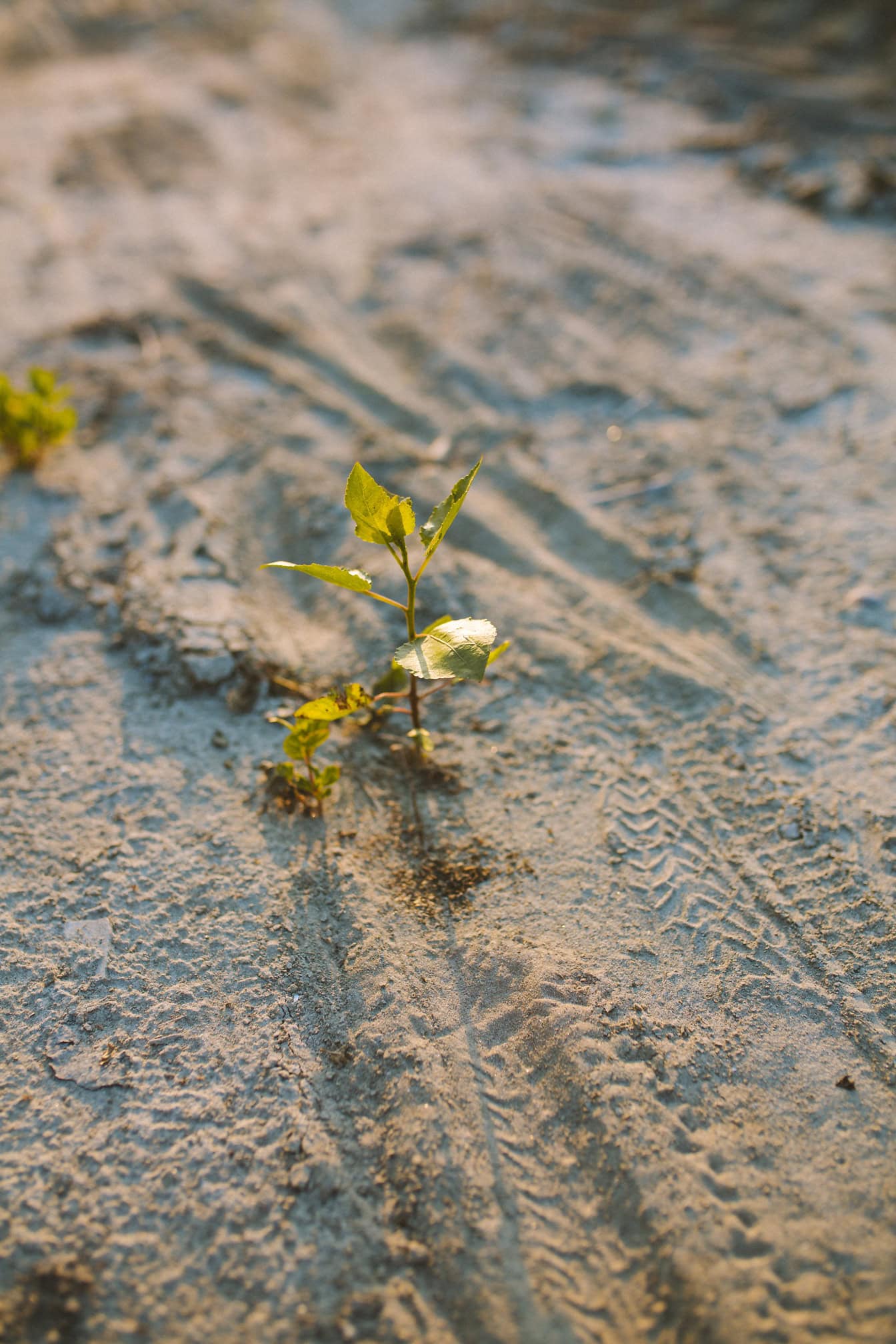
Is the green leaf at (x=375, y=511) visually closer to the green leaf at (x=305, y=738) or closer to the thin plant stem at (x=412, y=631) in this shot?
the thin plant stem at (x=412, y=631)

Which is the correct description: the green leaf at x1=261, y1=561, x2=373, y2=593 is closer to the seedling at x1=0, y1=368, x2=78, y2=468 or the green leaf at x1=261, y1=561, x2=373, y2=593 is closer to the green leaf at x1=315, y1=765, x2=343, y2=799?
the green leaf at x1=315, y1=765, x2=343, y2=799

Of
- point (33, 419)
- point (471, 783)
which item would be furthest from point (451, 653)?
point (33, 419)

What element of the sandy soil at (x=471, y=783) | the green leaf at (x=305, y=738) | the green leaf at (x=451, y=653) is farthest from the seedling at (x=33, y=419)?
the green leaf at (x=451, y=653)

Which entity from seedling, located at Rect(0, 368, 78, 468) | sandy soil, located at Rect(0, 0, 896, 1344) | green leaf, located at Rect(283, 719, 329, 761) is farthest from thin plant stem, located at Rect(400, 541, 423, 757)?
seedling, located at Rect(0, 368, 78, 468)

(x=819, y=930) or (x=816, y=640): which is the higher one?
(x=816, y=640)

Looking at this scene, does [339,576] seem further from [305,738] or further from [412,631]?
[305,738]

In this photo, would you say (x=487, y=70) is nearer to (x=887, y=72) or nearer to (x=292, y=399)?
(x=887, y=72)

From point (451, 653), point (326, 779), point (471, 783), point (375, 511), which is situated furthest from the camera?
point (471, 783)

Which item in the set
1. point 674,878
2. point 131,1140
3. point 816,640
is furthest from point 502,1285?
point 816,640
